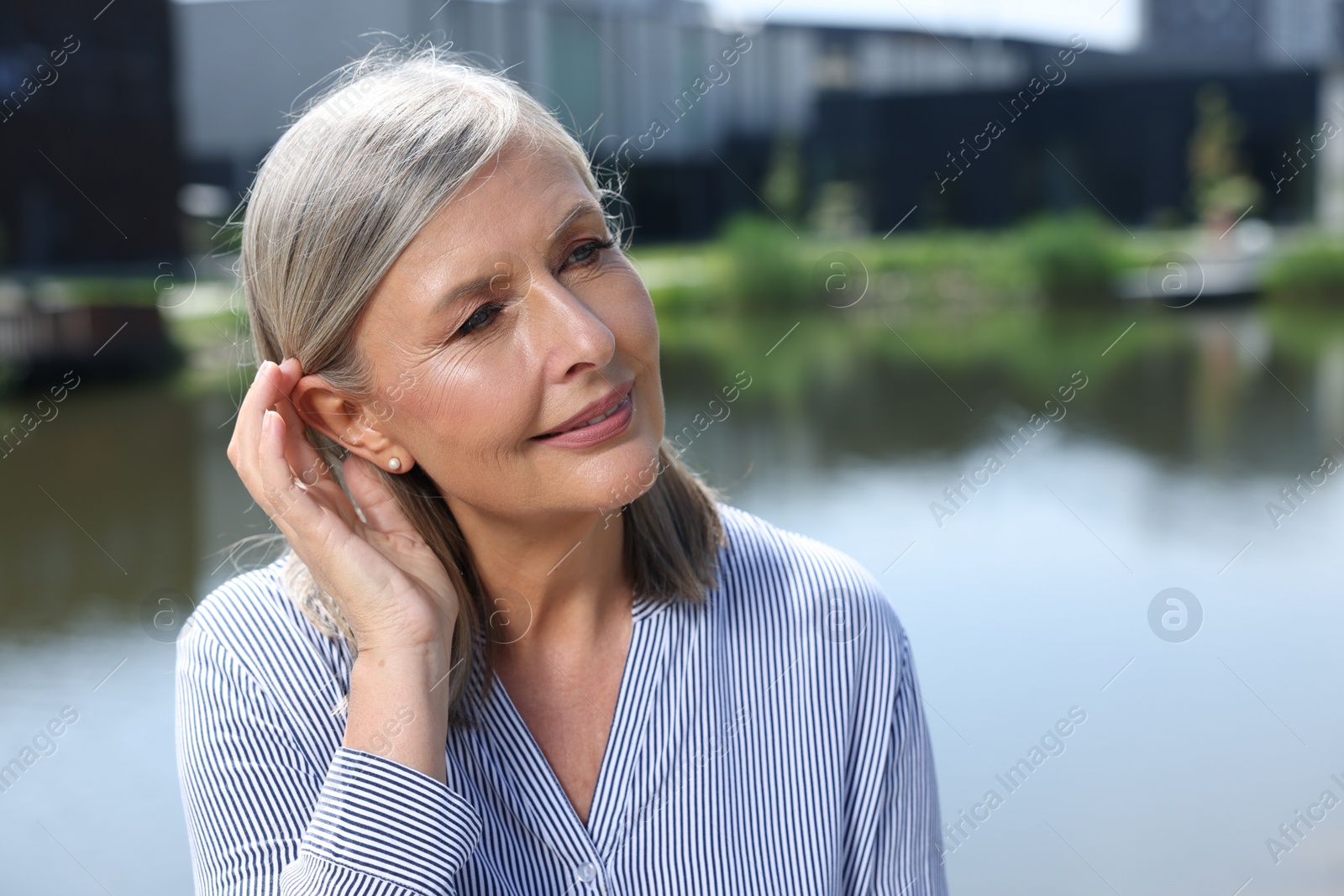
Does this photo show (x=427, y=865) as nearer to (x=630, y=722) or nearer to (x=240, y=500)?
(x=630, y=722)

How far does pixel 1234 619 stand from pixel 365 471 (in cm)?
516

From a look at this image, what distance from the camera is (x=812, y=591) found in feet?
4.55

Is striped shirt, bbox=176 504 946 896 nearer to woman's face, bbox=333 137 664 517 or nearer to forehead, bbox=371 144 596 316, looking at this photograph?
woman's face, bbox=333 137 664 517

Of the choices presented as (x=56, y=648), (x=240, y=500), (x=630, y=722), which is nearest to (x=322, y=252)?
(x=630, y=722)

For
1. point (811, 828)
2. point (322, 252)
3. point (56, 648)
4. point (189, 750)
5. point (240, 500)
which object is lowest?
point (240, 500)

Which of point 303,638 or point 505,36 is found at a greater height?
point 303,638

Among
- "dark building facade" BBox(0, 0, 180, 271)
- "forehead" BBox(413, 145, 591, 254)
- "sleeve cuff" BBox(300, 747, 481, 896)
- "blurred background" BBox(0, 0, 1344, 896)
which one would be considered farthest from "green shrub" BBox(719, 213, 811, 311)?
"sleeve cuff" BBox(300, 747, 481, 896)

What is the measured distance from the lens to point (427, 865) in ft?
3.67

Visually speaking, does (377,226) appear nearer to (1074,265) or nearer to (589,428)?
(589,428)

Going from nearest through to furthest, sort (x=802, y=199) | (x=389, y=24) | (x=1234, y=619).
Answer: (x=1234, y=619) → (x=389, y=24) → (x=802, y=199)

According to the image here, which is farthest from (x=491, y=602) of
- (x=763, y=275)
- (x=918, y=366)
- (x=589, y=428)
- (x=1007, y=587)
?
(x=763, y=275)

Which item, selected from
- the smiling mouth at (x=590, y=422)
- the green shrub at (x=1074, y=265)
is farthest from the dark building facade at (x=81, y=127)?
the smiling mouth at (x=590, y=422)

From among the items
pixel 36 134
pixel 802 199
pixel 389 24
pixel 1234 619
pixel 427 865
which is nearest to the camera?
pixel 427 865

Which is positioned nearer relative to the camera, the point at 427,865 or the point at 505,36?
the point at 427,865
